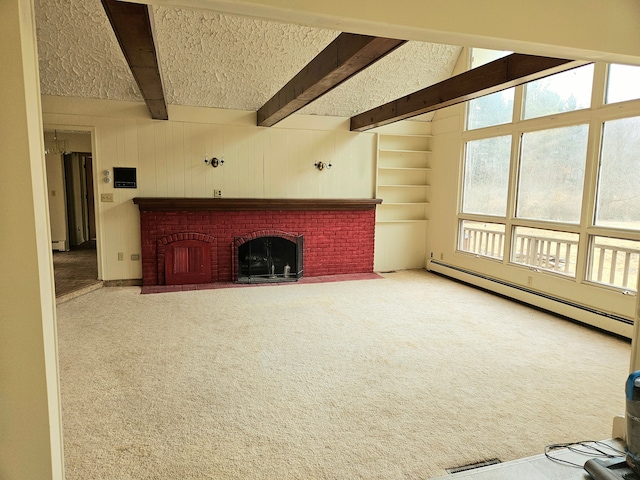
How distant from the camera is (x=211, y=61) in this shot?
5070 mm

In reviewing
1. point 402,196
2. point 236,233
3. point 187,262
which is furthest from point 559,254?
point 187,262

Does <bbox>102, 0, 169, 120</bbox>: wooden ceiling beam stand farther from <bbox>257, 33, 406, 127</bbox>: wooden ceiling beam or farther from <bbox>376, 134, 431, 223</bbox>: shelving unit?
<bbox>376, 134, 431, 223</bbox>: shelving unit

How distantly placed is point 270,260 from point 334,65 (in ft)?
12.6

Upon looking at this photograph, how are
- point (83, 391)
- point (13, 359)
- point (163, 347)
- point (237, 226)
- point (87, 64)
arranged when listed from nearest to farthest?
1. point (13, 359)
2. point (83, 391)
3. point (163, 347)
4. point (87, 64)
5. point (237, 226)

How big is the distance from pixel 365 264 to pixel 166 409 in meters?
4.73

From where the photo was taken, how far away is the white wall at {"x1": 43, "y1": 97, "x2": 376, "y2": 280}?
5.61 meters

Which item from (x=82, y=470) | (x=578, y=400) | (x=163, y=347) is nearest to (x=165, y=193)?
(x=163, y=347)

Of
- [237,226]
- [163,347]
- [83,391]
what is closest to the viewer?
[83,391]

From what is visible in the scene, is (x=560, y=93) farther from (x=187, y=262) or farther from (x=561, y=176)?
(x=187, y=262)

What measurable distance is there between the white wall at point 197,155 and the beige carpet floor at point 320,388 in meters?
1.40

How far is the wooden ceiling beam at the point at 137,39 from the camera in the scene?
7.39ft

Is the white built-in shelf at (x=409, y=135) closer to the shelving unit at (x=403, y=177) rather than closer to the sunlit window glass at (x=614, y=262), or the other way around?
the shelving unit at (x=403, y=177)

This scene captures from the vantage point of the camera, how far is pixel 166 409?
262 cm

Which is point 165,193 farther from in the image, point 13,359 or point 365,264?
point 13,359
